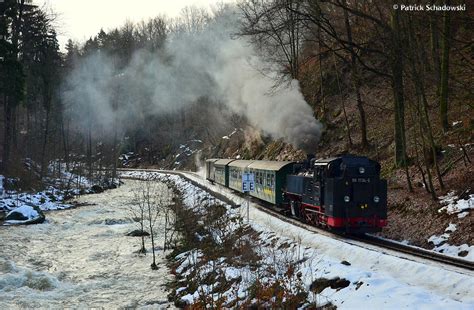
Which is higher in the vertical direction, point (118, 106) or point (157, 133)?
point (118, 106)

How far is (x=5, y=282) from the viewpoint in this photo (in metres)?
15.2

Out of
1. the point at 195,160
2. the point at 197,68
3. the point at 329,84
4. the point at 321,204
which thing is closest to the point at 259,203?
the point at 321,204

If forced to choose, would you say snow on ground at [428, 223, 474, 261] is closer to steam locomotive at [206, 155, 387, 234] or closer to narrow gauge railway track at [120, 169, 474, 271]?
narrow gauge railway track at [120, 169, 474, 271]

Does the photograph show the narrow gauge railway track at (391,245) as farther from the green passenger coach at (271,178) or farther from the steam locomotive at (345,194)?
the green passenger coach at (271,178)

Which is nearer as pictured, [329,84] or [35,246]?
[35,246]

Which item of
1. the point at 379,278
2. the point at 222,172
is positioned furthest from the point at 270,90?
the point at 379,278

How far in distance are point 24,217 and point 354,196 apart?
21298 millimetres

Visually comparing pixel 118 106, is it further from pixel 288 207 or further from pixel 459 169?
pixel 459 169

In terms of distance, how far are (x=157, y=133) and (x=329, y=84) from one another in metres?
51.2

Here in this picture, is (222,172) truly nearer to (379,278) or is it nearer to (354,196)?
→ (354,196)

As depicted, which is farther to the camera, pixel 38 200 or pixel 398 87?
pixel 38 200

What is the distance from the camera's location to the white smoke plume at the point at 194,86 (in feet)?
96.2

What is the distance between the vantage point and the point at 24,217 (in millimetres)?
27359

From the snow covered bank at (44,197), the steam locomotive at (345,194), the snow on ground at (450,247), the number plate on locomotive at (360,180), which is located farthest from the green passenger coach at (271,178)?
the snow covered bank at (44,197)
